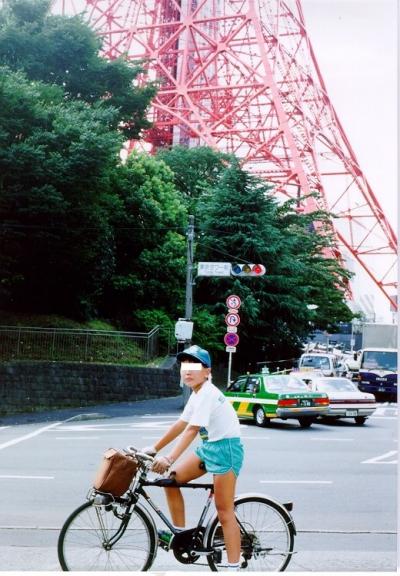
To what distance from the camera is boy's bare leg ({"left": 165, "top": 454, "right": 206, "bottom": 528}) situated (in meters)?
4.54

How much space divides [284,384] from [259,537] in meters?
10.7

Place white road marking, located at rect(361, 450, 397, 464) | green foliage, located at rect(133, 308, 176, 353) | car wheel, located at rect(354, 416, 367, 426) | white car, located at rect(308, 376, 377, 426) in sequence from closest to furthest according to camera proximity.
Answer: white road marking, located at rect(361, 450, 397, 464)
white car, located at rect(308, 376, 377, 426)
car wheel, located at rect(354, 416, 367, 426)
green foliage, located at rect(133, 308, 176, 353)

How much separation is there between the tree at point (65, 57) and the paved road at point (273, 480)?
935 cm

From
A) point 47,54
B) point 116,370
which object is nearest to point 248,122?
point 47,54

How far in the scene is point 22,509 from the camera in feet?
22.6

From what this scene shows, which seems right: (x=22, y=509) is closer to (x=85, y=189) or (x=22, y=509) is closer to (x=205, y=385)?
(x=205, y=385)

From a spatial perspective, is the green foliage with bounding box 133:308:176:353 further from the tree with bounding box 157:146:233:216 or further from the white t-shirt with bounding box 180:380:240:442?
the white t-shirt with bounding box 180:380:240:442

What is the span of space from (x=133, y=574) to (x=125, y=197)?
20621mm

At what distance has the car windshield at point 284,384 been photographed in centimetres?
1508

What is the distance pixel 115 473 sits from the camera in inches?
173

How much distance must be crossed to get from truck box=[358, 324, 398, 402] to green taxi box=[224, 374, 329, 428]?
9196 millimetres

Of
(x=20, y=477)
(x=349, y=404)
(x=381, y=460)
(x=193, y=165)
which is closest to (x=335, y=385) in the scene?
(x=349, y=404)

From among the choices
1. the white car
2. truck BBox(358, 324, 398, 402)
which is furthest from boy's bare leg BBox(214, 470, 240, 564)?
truck BBox(358, 324, 398, 402)

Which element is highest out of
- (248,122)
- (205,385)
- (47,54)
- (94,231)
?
(248,122)
